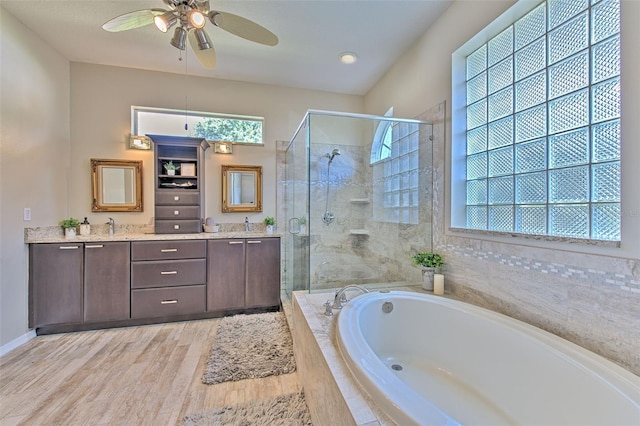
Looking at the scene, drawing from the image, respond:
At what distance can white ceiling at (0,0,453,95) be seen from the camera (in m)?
2.02

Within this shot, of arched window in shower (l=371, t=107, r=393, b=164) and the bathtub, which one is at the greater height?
arched window in shower (l=371, t=107, r=393, b=164)

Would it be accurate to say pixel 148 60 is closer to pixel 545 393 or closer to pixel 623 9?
pixel 623 9

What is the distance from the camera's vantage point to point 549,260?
135 centimetres

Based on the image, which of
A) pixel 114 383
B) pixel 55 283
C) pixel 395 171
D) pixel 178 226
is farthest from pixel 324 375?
pixel 55 283

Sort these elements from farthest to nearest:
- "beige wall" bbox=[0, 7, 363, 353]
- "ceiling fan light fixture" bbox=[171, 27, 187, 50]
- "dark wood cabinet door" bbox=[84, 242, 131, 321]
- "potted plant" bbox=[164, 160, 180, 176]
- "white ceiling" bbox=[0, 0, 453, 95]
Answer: "potted plant" bbox=[164, 160, 180, 176]
"dark wood cabinet door" bbox=[84, 242, 131, 321]
"beige wall" bbox=[0, 7, 363, 353]
"white ceiling" bbox=[0, 0, 453, 95]
"ceiling fan light fixture" bbox=[171, 27, 187, 50]

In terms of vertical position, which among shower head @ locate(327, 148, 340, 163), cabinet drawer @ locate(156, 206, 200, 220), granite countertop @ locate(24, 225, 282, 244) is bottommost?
granite countertop @ locate(24, 225, 282, 244)

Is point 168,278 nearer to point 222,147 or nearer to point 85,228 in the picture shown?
point 85,228

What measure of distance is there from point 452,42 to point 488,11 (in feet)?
1.02

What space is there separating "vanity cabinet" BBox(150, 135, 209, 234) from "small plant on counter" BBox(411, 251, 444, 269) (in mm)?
2376

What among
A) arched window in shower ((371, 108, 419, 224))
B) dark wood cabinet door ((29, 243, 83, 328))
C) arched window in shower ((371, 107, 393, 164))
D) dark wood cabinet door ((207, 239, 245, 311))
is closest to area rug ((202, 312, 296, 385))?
dark wood cabinet door ((207, 239, 245, 311))

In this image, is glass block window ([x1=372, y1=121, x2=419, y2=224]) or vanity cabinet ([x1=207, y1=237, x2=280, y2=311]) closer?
glass block window ([x1=372, y1=121, x2=419, y2=224])

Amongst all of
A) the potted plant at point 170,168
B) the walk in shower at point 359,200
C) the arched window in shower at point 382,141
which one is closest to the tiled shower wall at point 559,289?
the walk in shower at point 359,200

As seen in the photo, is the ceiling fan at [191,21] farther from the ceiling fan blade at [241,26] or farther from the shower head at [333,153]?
the shower head at [333,153]

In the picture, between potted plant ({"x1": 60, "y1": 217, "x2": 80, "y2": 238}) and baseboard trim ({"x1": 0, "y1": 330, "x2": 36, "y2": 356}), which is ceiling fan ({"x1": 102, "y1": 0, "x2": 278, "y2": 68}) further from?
baseboard trim ({"x1": 0, "y1": 330, "x2": 36, "y2": 356})
